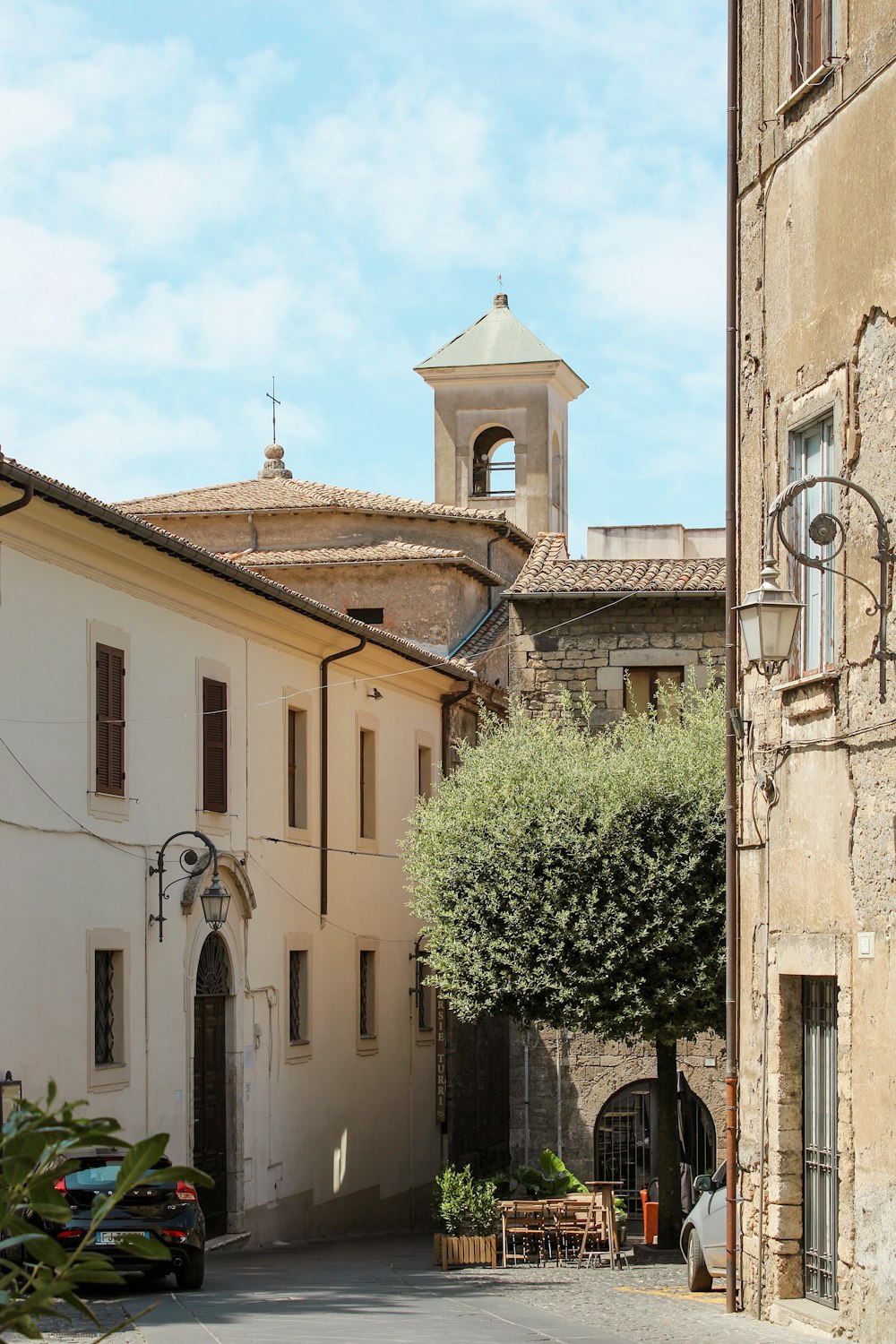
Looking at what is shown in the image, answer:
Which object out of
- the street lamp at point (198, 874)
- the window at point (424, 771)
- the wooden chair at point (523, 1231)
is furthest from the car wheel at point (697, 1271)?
the window at point (424, 771)

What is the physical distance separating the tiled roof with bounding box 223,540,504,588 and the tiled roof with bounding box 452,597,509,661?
3.20 ft

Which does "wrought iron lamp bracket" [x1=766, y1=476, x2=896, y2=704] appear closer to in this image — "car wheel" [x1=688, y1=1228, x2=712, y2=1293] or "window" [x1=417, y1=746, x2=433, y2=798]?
"car wheel" [x1=688, y1=1228, x2=712, y2=1293]

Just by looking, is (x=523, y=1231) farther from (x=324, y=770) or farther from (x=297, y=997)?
(x=324, y=770)

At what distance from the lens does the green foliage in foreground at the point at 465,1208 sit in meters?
17.5

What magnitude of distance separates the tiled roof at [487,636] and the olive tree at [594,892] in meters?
13.3

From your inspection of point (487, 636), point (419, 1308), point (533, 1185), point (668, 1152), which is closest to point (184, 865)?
point (533, 1185)

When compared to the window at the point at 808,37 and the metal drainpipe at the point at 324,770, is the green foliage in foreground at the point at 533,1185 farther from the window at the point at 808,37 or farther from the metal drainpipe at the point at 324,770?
the window at the point at 808,37

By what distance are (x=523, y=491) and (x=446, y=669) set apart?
55.2 feet

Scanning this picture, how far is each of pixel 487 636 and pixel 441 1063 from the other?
29.3 feet

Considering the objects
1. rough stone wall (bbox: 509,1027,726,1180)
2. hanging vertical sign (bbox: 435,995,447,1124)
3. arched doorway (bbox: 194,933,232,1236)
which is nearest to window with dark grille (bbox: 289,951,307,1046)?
arched doorway (bbox: 194,933,232,1236)

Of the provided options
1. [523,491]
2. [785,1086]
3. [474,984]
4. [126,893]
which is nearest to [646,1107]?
[474,984]

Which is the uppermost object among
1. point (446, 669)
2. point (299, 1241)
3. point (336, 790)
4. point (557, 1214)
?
point (446, 669)

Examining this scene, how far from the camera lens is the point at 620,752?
1947cm

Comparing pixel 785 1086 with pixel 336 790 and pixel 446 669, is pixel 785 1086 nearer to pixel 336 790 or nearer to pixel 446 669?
pixel 336 790
